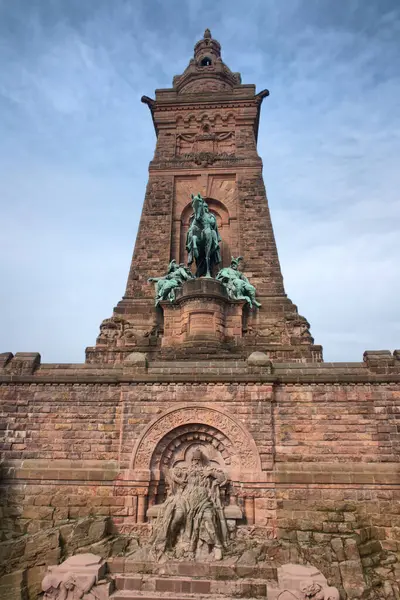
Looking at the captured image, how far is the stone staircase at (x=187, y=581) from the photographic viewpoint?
7.59 m

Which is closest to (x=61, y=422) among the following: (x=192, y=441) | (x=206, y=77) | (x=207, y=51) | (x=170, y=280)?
(x=192, y=441)

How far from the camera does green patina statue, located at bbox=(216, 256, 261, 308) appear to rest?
16.4m

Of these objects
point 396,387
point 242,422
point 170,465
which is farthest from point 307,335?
point 170,465

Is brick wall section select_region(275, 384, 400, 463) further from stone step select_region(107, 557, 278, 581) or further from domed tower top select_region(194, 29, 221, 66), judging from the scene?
domed tower top select_region(194, 29, 221, 66)

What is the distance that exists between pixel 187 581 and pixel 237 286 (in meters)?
10.6

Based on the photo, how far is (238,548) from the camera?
868 cm

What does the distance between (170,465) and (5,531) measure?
379 cm

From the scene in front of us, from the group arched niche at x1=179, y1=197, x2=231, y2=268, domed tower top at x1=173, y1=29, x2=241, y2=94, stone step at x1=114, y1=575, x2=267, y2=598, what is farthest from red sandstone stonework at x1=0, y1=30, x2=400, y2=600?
domed tower top at x1=173, y1=29, x2=241, y2=94

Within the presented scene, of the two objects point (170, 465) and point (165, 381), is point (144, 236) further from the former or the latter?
point (170, 465)

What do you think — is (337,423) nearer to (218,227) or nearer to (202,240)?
(202,240)

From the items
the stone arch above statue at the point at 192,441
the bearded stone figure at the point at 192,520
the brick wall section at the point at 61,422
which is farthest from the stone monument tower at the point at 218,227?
the bearded stone figure at the point at 192,520

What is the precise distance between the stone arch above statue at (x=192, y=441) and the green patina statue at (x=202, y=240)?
24.5 ft

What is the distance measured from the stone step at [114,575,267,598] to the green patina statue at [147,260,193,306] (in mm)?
9576

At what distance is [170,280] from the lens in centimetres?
1692
